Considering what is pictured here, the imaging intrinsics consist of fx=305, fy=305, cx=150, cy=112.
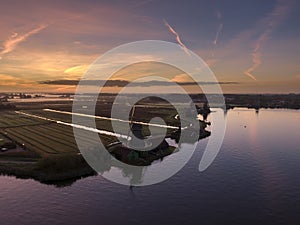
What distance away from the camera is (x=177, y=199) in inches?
1551

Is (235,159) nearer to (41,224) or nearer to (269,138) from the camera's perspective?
(269,138)

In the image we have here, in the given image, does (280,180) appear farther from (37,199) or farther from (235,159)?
(37,199)

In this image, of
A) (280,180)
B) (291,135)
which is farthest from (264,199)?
(291,135)

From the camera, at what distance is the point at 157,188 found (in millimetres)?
44125

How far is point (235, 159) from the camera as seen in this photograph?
58.9m

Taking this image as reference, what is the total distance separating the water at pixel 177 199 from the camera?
3434 cm

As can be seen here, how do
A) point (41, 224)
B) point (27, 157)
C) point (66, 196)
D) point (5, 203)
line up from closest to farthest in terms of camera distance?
1. point (41, 224)
2. point (5, 203)
3. point (66, 196)
4. point (27, 157)

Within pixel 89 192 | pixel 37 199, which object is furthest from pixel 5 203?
pixel 89 192

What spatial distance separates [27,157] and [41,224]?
2522cm

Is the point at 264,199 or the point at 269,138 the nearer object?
the point at 264,199

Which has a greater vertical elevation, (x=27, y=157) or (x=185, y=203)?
(x=27, y=157)

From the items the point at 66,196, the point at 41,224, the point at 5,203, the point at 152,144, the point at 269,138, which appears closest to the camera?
the point at 41,224

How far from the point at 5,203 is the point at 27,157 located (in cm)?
1848

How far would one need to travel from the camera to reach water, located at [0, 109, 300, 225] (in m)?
34.3
